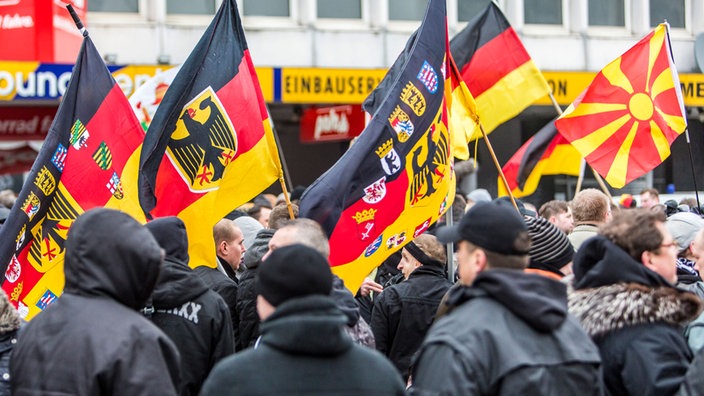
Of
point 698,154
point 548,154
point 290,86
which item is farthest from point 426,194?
point 698,154

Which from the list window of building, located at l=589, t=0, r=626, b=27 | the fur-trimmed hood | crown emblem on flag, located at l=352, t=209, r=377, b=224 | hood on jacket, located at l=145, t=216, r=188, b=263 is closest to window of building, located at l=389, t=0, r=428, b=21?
window of building, located at l=589, t=0, r=626, b=27

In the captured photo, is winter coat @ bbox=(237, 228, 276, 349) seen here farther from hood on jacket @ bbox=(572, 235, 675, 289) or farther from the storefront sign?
the storefront sign

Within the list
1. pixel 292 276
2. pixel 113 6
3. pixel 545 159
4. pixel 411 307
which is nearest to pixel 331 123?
pixel 113 6

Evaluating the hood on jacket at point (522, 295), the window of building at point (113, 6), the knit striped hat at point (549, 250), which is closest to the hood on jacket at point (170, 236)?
the knit striped hat at point (549, 250)

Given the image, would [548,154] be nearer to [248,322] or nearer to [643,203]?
[643,203]

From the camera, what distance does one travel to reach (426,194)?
678cm

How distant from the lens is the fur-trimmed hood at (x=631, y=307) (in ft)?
13.7

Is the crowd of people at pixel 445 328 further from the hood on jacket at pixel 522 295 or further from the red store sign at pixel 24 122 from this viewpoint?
the red store sign at pixel 24 122

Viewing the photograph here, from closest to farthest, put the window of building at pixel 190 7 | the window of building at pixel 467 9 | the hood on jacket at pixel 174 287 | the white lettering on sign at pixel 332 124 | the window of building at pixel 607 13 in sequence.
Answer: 1. the hood on jacket at pixel 174 287
2. the white lettering on sign at pixel 332 124
3. the window of building at pixel 190 7
4. the window of building at pixel 467 9
5. the window of building at pixel 607 13

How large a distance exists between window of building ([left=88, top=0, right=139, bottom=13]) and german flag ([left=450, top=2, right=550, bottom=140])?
386 inches

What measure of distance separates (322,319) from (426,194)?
138 inches

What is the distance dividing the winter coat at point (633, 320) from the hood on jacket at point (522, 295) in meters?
0.52

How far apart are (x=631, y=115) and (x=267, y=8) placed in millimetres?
10902

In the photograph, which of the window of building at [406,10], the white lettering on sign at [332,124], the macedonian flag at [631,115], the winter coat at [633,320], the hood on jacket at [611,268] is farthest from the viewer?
the window of building at [406,10]
